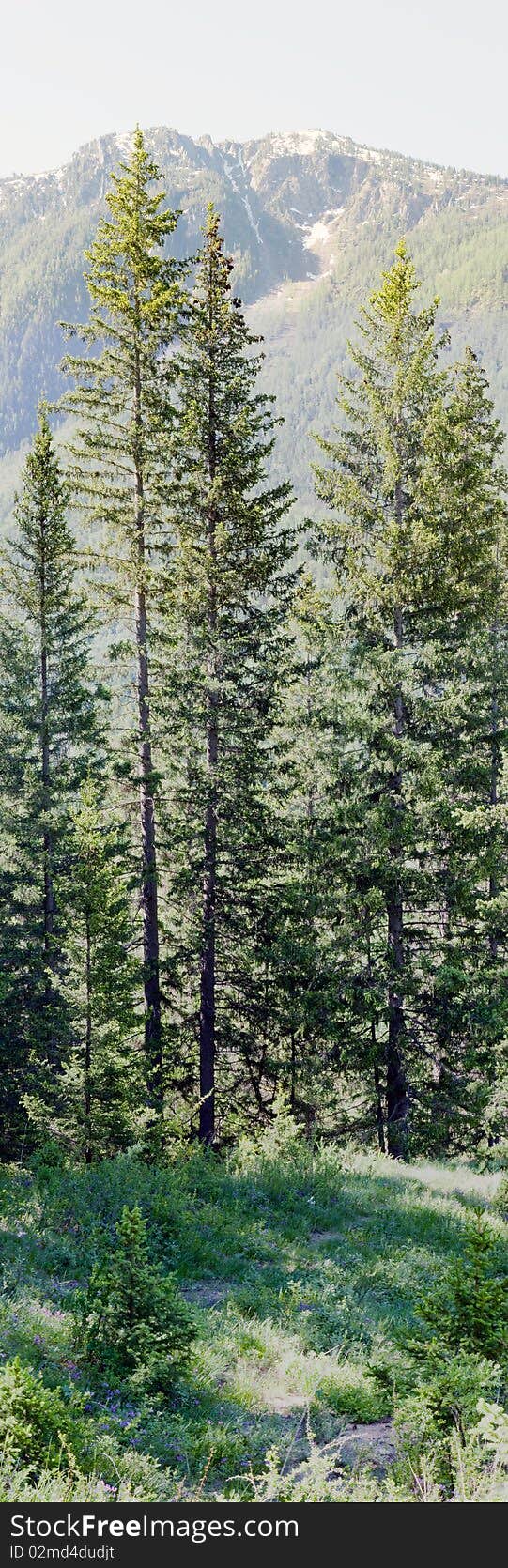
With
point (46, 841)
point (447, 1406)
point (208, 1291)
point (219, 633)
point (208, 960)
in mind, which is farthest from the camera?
point (46, 841)

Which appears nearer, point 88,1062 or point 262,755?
point 88,1062

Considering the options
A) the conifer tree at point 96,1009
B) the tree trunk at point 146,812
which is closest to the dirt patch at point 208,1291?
the conifer tree at point 96,1009

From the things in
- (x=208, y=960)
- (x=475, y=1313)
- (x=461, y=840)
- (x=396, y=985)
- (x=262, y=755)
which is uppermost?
(x=262, y=755)

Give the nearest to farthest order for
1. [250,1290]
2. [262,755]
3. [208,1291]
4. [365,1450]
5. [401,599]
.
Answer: [365,1450], [250,1290], [208,1291], [401,599], [262,755]

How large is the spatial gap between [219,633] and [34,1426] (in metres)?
Answer: 13.6

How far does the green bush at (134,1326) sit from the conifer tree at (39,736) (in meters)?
14.1

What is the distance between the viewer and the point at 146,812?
17.8 meters

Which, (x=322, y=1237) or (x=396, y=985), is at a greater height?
(x=396, y=985)

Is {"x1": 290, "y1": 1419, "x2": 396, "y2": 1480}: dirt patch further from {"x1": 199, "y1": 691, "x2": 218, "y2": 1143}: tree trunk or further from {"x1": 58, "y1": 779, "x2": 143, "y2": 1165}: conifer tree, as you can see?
{"x1": 199, "y1": 691, "x2": 218, "y2": 1143}: tree trunk

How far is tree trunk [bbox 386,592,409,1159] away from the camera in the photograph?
15.3 m

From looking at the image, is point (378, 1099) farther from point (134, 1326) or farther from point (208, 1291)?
point (134, 1326)

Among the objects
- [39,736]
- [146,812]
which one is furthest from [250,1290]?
[39,736]

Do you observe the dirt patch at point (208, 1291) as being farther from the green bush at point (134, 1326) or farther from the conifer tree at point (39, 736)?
the conifer tree at point (39, 736)
